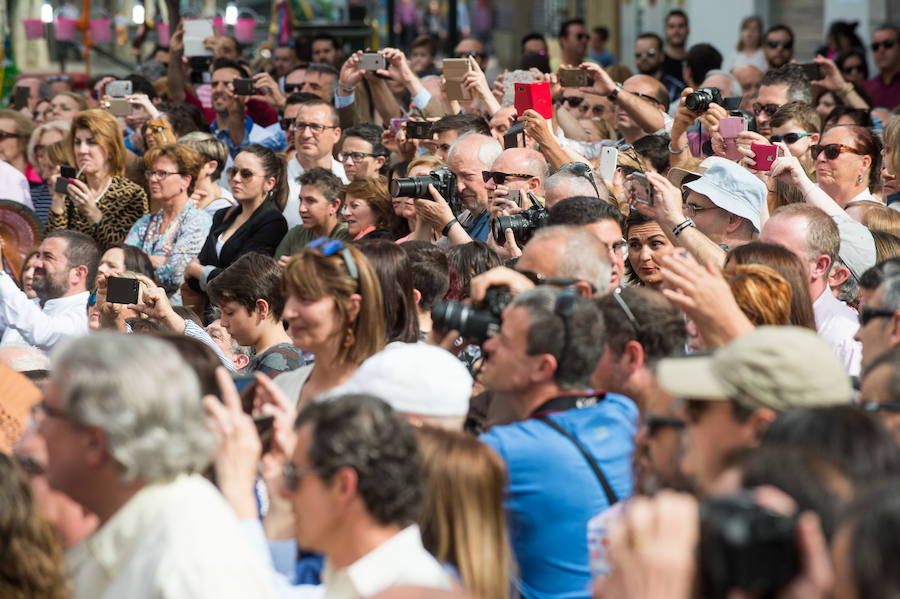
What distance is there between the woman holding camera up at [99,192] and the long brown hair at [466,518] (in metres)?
5.36

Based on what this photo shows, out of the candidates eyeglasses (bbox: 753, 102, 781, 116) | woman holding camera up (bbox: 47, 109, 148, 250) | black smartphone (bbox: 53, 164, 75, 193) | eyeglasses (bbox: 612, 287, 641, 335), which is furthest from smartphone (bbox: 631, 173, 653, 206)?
black smartphone (bbox: 53, 164, 75, 193)

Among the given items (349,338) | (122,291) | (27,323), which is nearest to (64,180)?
(27,323)

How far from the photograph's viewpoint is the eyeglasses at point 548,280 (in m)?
3.58

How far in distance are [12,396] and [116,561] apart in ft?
3.71

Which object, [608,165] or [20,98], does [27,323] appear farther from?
[20,98]

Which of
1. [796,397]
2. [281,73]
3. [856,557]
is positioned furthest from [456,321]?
[281,73]

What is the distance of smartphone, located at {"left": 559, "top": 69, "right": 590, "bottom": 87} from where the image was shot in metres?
7.02

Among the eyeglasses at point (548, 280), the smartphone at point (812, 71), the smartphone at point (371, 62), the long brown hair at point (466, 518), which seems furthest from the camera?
the smartphone at point (371, 62)

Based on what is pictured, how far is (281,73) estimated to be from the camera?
39.2ft

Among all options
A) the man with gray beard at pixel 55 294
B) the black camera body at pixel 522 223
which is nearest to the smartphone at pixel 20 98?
the man with gray beard at pixel 55 294

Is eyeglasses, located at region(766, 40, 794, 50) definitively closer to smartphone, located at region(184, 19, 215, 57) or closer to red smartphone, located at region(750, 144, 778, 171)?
smartphone, located at region(184, 19, 215, 57)

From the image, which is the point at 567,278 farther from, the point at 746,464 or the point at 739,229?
the point at 746,464

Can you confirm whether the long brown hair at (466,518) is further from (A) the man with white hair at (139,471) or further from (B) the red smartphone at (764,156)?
(B) the red smartphone at (764,156)

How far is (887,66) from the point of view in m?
9.62
